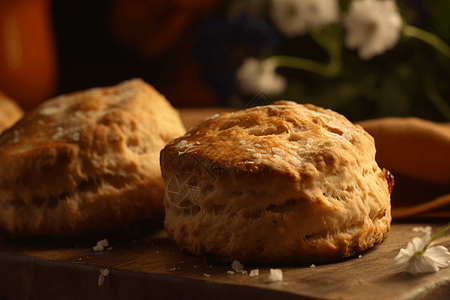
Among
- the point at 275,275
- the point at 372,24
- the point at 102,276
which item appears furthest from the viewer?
the point at 372,24

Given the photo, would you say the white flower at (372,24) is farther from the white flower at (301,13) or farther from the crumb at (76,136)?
the crumb at (76,136)

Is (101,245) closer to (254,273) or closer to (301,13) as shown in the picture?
(254,273)

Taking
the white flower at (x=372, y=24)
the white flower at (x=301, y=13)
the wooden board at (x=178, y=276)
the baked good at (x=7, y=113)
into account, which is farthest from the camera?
the baked good at (x=7, y=113)

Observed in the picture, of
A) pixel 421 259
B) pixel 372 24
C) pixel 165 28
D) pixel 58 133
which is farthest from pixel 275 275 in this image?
pixel 165 28

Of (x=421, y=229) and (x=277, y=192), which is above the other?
(x=277, y=192)

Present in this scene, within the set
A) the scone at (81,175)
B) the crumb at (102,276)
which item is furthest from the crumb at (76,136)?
the crumb at (102,276)
